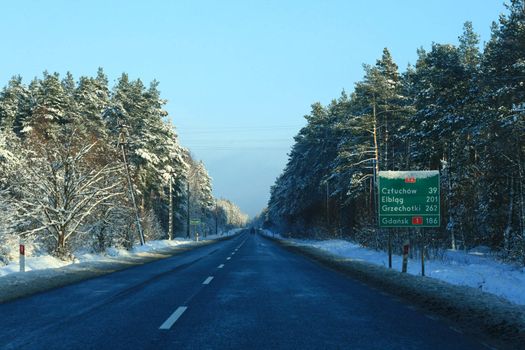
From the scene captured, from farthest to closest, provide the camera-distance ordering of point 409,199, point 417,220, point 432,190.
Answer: point 409,199 → point 417,220 → point 432,190

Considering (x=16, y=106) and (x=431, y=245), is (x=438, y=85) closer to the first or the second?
(x=431, y=245)

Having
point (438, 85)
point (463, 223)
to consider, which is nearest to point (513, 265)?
point (463, 223)

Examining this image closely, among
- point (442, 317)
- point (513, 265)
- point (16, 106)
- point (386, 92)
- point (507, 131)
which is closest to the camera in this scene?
point (442, 317)

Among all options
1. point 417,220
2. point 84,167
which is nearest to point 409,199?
point 417,220

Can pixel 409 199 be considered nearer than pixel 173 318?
No

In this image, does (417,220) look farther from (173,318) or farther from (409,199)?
(173,318)

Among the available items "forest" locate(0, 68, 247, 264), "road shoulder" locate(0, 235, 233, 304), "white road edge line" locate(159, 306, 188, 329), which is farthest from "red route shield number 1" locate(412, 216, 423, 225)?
"forest" locate(0, 68, 247, 264)

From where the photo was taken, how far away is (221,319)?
7422 mm

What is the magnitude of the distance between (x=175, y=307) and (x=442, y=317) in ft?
15.4

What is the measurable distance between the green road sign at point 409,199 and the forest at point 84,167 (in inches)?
496

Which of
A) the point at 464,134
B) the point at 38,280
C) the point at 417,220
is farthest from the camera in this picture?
the point at 464,134

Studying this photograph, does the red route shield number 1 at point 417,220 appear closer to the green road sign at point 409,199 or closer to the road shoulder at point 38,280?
the green road sign at point 409,199

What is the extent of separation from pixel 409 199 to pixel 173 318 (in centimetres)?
1056

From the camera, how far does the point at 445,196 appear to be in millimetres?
30562
